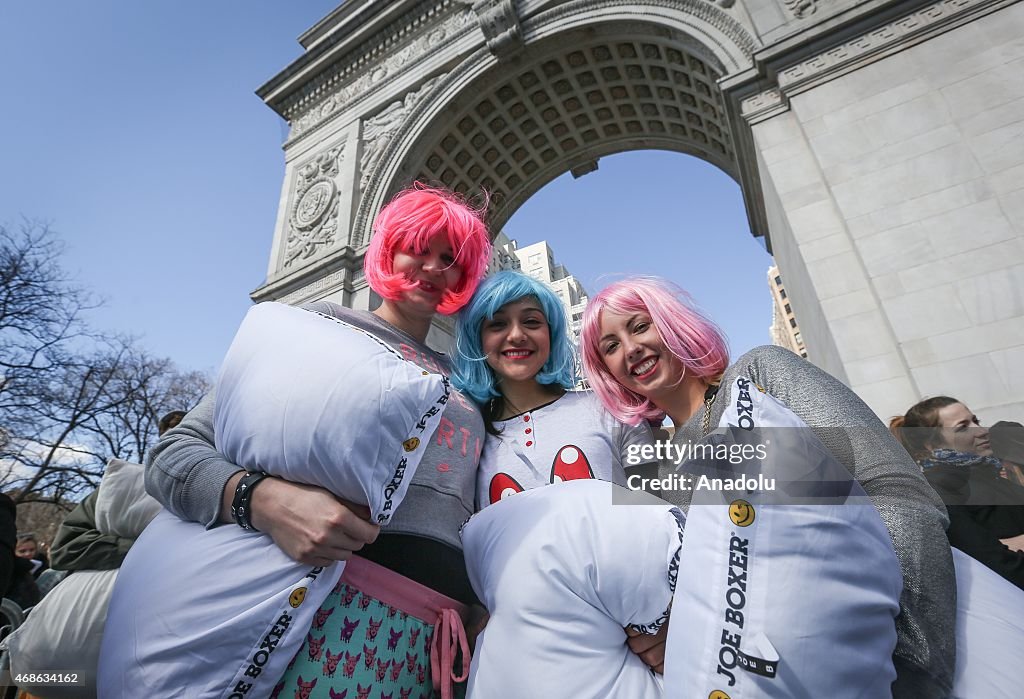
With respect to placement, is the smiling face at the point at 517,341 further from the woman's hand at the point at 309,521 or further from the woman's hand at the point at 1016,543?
the woman's hand at the point at 1016,543

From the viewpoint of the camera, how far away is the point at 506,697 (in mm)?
858

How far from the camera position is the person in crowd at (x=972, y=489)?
1.98 metres

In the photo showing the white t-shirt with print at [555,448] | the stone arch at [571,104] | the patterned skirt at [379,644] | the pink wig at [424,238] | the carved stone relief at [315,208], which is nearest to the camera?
the patterned skirt at [379,644]

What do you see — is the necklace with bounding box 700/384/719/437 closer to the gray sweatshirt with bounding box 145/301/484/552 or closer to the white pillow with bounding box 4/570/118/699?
the gray sweatshirt with bounding box 145/301/484/552

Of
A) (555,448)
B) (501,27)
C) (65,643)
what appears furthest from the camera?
(501,27)

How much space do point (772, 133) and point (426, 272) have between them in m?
5.90

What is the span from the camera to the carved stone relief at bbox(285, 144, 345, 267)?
31.8 ft

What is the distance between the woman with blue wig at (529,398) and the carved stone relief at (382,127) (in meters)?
8.96

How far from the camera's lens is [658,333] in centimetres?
156

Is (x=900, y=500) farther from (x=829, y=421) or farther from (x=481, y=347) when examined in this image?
(x=481, y=347)

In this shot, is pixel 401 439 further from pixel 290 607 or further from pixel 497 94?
pixel 497 94

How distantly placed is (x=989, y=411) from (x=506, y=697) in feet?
15.5
